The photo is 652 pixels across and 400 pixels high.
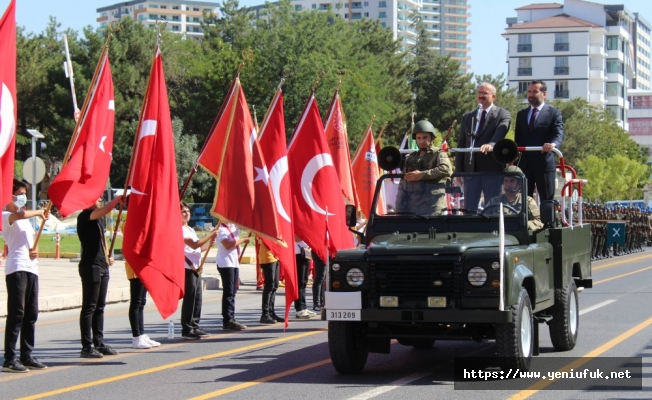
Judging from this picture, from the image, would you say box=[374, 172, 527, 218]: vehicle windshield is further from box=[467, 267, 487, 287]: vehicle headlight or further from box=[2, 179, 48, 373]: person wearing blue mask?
box=[2, 179, 48, 373]: person wearing blue mask

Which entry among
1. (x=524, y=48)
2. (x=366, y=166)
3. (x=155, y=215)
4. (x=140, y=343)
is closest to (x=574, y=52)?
(x=524, y=48)

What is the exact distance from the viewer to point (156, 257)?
1259 centimetres

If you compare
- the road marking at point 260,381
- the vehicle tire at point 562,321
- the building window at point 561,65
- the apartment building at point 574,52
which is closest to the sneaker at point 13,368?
the road marking at point 260,381

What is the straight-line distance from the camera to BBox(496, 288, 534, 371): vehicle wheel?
405 inches

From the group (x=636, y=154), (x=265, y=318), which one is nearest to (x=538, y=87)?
(x=265, y=318)

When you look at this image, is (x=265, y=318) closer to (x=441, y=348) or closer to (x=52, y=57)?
(x=441, y=348)

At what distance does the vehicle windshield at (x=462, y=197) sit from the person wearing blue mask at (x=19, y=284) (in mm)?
3749

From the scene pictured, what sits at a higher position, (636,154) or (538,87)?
(636,154)

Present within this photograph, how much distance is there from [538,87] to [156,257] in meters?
5.20


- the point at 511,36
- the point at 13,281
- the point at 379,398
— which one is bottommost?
the point at 379,398

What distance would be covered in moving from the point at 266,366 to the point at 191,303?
309 centimetres

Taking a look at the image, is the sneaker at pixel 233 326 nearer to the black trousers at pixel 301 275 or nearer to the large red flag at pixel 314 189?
the large red flag at pixel 314 189

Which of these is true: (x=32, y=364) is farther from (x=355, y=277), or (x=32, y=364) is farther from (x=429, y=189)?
(x=429, y=189)

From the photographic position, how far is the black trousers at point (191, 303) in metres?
14.5
